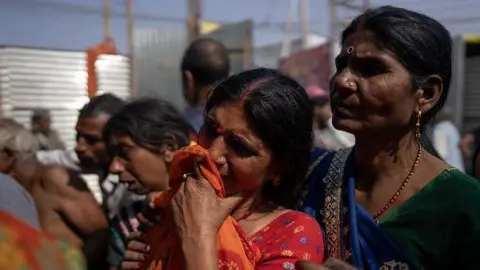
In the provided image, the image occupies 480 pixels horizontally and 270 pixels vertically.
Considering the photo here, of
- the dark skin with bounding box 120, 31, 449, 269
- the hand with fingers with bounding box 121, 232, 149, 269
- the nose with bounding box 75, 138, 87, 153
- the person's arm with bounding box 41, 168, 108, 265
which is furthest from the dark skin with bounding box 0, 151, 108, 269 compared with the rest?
the dark skin with bounding box 120, 31, 449, 269

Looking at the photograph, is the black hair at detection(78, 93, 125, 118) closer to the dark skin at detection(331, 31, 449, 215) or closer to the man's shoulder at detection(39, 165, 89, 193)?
the man's shoulder at detection(39, 165, 89, 193)

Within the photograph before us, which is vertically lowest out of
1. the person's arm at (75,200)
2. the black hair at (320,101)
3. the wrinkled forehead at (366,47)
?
the black hair at (320,101)

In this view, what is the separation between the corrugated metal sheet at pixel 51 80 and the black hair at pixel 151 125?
24.3 ft

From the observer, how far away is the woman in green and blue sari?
180 centimetres

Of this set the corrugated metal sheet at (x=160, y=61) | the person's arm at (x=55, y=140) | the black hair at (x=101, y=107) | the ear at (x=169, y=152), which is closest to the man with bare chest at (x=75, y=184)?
the black hair at (x=101, y=107)

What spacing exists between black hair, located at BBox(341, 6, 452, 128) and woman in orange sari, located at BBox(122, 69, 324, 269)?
0.98 ft

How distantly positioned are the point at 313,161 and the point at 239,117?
41 centimetres

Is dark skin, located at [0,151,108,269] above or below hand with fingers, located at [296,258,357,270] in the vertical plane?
below

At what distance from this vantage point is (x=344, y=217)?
6.55 feet

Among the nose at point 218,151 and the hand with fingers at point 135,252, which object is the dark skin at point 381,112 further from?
the hand with fingers at point 135,252

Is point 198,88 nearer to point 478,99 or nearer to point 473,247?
point 473,247

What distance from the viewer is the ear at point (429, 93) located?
1901 millimetres

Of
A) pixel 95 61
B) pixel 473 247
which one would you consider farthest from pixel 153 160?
pixel 95 61

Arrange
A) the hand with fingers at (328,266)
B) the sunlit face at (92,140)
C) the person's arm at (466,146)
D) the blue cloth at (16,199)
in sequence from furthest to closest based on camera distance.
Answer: the person's arm at (466,146)
the sunlit face at (92,140)
the blue cloth at (16,199)
the hand with fingers at (328,266)
